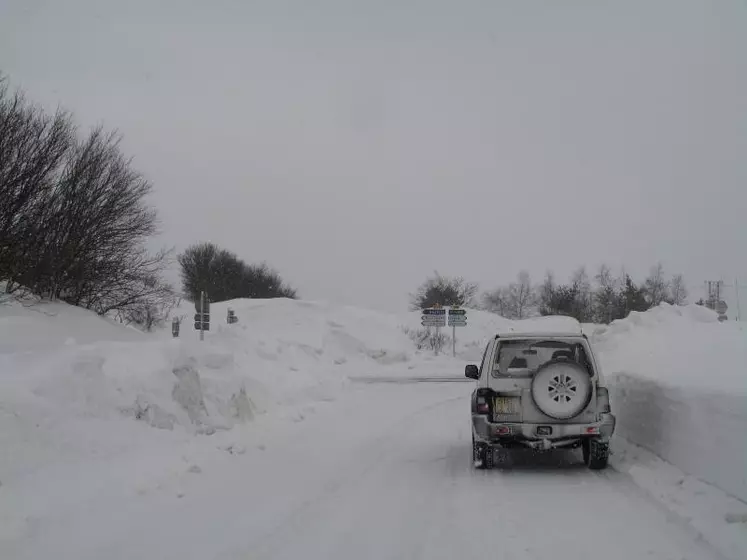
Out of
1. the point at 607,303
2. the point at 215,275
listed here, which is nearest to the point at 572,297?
the point at 607,303

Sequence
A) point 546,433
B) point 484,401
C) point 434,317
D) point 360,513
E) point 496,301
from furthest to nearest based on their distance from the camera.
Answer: point 496,301
point 434,317
point 484,401
point 546,433
point 360,513

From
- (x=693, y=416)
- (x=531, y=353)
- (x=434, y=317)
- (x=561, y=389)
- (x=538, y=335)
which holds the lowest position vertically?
(x=693, y=416)

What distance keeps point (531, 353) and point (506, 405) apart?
5.78 ft

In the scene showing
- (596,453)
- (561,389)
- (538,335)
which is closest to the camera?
(561,389)

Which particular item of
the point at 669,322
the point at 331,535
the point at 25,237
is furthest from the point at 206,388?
the point at 669,322

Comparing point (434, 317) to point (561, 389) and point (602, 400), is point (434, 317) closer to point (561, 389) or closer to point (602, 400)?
point (602, 400)

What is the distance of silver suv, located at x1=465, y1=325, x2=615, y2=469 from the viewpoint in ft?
28.6

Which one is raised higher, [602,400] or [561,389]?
[561,389]

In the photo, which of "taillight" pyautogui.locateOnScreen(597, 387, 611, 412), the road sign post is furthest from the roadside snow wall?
the road sign post

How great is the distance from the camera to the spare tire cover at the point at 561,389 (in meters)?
8.68

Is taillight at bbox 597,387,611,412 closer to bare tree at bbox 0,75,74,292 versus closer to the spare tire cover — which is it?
the spare tire cover

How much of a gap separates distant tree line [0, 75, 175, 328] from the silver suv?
14370 millimetres

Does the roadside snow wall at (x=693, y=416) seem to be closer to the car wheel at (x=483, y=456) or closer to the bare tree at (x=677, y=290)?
the car wheel at (x=483, y=456)

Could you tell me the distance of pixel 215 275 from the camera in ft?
269
